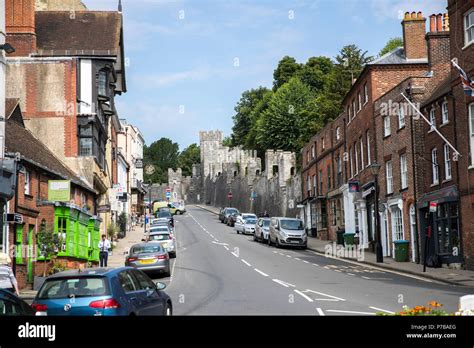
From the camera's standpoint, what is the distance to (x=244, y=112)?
107375mm

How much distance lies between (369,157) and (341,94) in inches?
1197

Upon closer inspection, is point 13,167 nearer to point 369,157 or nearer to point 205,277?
point 205,277

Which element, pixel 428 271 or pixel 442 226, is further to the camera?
pixel 442 226

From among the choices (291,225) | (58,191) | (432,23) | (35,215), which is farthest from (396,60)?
(35,215)

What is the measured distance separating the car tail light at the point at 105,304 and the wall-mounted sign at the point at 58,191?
18.1m

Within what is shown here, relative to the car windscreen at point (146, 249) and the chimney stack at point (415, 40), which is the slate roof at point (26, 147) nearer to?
the car windscreen at point (146, 249)

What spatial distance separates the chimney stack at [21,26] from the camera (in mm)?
40094

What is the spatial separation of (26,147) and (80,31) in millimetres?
16016

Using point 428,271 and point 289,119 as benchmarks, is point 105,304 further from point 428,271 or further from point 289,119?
point 289,119

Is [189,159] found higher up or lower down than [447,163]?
higher up

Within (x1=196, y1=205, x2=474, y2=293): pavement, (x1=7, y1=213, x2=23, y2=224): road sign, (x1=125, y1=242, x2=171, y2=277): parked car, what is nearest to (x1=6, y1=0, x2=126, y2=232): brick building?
(x1=125, y1=242, x2=171, y2=277): parked car
